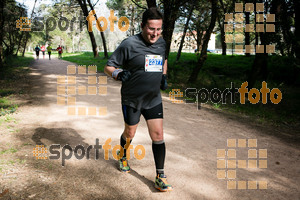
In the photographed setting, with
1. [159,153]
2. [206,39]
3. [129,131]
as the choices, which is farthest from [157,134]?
[206,39]

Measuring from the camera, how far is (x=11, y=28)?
1001 inches

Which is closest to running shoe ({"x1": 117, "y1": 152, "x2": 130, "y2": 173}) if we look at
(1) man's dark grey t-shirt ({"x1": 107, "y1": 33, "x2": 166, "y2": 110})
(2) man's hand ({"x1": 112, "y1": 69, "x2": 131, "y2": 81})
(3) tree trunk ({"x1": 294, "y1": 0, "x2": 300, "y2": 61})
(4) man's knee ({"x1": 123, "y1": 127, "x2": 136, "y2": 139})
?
(4) man's knee ({"x1": 123, "y1": 127, "x2": 136, "y2": 139})

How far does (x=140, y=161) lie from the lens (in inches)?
159

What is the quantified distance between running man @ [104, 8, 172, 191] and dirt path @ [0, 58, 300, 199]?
606 mm

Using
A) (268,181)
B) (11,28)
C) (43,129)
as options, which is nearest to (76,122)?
(43,129)

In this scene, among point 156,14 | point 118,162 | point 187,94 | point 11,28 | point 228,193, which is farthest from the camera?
point 11,28

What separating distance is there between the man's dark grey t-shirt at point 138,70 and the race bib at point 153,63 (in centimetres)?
4

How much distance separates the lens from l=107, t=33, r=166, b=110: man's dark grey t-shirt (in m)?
2.93

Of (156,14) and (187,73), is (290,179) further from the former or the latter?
(187,73)

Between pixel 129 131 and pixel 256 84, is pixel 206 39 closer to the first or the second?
pixel 256 84

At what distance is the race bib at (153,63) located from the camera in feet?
9.75

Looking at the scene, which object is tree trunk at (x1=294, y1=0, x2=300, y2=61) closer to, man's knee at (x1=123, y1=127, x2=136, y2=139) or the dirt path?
the dirt path

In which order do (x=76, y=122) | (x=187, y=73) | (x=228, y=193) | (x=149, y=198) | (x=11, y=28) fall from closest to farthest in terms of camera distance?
(x=149, y=198) → (x=228, y=193) → (x=76, y=122) → (x=187, y=73) → (x=11, y=28)

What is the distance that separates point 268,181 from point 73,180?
2.89 m
